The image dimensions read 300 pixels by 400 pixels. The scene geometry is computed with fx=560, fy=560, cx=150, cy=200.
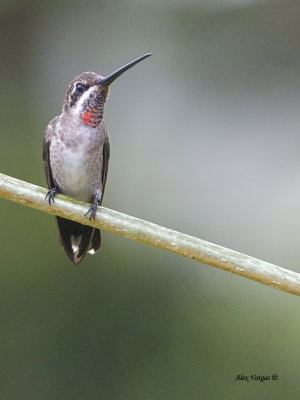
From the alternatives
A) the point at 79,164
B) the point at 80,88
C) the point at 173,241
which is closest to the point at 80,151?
the point at 79,164

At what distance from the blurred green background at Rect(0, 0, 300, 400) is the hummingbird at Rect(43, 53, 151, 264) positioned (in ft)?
2.91

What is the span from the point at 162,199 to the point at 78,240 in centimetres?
120

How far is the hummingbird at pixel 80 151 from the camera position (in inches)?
86.6

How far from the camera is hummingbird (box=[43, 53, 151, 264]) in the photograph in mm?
2199

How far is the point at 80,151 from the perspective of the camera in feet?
7.36

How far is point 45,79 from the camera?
3941mm

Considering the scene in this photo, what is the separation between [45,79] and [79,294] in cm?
160

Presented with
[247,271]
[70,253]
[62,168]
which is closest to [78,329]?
[70,253]
